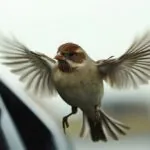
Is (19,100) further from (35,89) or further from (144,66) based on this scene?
(144,66)

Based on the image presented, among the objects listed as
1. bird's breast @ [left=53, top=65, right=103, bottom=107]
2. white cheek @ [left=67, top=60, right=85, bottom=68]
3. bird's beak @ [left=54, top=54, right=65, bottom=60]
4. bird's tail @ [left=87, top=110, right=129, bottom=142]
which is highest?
bird's beak @ [left=54, top=54, right=65, bottom=60]

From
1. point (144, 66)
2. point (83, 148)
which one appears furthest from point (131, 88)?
point (83, 148)

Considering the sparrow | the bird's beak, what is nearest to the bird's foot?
the sparrow

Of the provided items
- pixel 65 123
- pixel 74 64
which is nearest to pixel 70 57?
pixel 74 64

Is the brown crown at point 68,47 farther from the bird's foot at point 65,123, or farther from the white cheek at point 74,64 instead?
the bird's foot at point 65,123

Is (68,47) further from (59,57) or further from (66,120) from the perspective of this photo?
(66,120)

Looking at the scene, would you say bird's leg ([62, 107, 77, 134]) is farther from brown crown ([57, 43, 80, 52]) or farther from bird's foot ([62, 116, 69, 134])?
brown crown ([57, 43, 80, 52])

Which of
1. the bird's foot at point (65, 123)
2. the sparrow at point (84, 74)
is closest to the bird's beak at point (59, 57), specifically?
the sparrow at point (84, 74)
